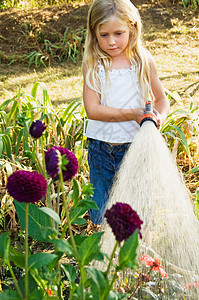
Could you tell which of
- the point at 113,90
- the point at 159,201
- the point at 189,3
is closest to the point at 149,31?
the point at 189,3

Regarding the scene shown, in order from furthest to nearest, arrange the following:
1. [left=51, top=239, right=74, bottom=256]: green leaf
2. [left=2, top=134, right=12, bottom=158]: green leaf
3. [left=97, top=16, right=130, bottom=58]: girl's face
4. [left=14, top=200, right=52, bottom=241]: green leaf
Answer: [left=2, top=134, right=12, bottom=158]: green leaf
[left=97, top=16, right=130, bottom=58]: girl's face
[left=14, top=200, right=52, bottom=241]: green leaf
[left=51, top=239, right=74, bottom=256]: green leaf

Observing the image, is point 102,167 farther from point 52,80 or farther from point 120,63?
point 52,80

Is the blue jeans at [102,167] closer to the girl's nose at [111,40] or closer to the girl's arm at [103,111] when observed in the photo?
the girl's arm at [103,111]

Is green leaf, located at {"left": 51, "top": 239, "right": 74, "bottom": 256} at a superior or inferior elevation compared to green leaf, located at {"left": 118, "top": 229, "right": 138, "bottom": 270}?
inferior

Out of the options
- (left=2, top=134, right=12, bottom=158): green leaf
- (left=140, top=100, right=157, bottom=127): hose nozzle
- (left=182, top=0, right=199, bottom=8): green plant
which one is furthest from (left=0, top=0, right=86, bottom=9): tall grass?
(left=140, top=100, right=157, bottom=127): hose nozzle

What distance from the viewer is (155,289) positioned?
5.99 ft

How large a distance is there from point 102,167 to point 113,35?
2.38ft

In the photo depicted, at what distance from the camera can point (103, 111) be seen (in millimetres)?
2184

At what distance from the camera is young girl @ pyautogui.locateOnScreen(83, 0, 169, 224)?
221cm

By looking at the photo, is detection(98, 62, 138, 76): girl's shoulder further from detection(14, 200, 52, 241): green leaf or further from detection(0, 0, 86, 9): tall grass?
detection(0, 0, 86, 9): tall grass

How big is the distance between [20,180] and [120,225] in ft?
0.78

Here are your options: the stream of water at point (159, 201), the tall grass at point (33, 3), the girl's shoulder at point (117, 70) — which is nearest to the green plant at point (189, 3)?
the tall grass at point (33, 3)

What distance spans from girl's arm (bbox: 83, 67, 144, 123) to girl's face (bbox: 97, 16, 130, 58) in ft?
0.83

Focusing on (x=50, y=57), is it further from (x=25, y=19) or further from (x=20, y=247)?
(x=20, y=247)
